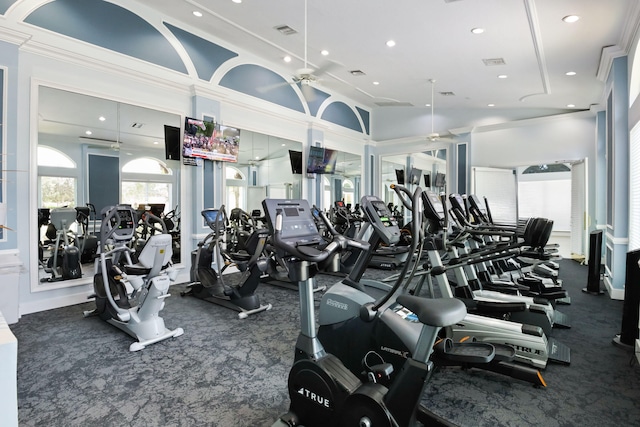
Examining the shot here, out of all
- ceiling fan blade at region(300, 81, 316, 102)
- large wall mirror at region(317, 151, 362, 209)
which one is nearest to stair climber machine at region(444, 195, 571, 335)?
large wall mirror at region(317, 151, 362, 209)

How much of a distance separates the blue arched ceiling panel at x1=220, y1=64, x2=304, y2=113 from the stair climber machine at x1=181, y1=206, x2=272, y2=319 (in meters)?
2.85

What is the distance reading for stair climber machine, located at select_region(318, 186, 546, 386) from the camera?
6.54 feet

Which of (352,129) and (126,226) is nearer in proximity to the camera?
(126,226)

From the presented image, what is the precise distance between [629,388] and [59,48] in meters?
6.48

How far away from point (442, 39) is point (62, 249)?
6213mm

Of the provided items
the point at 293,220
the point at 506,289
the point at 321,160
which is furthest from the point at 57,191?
the point at 506,289

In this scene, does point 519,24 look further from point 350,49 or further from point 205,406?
point 205,406

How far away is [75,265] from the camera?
444cm

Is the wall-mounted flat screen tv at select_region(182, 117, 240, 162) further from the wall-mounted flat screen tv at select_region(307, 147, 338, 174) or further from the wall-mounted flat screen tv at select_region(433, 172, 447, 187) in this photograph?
the wall-mounted flat screen tv at select_region(433, 172, 447, 187)

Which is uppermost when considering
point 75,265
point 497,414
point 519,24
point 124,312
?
point 519,24

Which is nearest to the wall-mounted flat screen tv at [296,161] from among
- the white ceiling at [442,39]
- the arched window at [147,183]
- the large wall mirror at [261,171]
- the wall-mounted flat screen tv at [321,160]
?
the large wall mirror at [261,171]

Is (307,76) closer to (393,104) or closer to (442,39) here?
(442,39)

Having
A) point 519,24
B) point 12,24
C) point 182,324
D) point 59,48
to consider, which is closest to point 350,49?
point 519,24

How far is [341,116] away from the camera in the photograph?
364 inches
